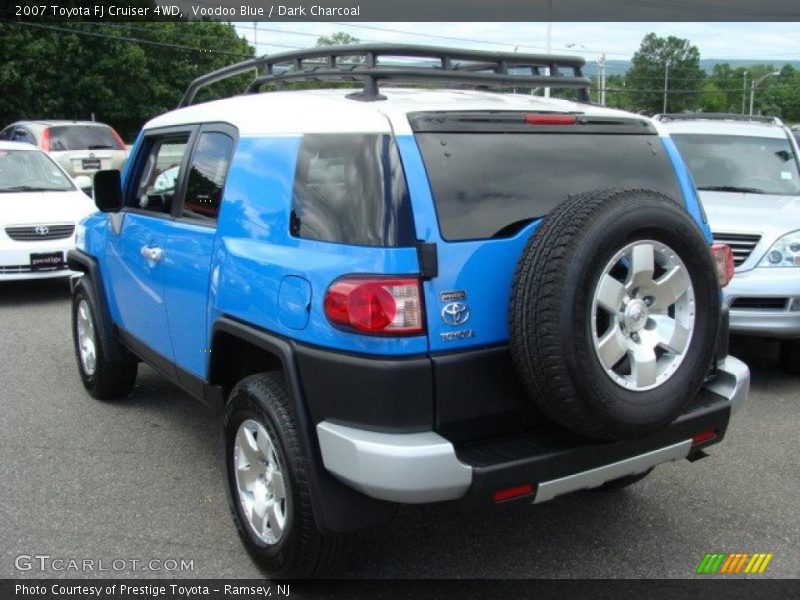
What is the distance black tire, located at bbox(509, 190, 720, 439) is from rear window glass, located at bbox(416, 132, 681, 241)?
204 mm

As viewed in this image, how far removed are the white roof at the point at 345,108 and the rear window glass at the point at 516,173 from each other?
14 cm

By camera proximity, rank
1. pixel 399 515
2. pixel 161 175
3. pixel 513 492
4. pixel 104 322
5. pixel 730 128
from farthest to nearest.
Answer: pixel 730 128
pixel 104 322
pixel 161 175
pixel 399 515
pixel 513 492

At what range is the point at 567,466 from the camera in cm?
287

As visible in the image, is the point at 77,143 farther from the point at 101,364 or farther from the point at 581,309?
the point at 581,309

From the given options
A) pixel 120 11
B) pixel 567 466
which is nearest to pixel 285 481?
pixel 567 466

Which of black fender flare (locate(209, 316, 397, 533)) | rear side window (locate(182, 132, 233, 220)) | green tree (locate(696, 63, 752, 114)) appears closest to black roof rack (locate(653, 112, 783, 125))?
rear side window (locate(182, 132, 233, 220))

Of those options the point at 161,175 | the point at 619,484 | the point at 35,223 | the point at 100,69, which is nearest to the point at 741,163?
the point at 619,484

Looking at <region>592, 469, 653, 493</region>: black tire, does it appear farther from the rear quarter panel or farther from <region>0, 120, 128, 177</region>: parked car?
<region>0, 120, 128, 177</region>: parked car

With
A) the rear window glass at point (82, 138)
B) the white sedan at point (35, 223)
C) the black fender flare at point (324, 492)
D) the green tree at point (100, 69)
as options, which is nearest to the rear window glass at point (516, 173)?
the black fender flare at point (324, 492)

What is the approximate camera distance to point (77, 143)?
16.5m

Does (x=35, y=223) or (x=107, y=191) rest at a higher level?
(x=107, y=191)

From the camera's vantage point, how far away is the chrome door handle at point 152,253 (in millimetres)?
4078

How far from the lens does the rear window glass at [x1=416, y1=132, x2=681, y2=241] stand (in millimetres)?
2902

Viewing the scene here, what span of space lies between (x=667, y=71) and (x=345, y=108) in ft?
330
